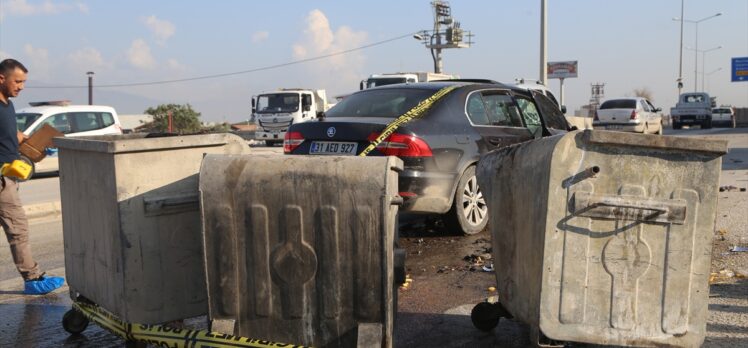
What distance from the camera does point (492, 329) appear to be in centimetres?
434

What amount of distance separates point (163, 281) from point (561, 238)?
2.06m

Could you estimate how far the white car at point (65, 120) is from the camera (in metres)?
16.5

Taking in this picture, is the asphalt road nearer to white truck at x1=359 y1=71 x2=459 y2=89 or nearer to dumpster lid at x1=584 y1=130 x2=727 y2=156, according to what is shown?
dumpster lid at x1=584 y1=130 x2=727 y2=156

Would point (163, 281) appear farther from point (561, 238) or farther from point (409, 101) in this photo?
point (409, 101)

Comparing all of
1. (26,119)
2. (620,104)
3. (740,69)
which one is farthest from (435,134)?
(740,69)

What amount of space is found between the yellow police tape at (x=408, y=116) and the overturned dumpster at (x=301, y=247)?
279cm

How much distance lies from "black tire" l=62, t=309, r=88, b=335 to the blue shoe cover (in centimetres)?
120

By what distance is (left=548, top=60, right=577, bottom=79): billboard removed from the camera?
4999cm

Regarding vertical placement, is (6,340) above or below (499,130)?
below

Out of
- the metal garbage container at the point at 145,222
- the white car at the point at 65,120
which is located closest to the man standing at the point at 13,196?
the metal garbage container at the point at 145,222

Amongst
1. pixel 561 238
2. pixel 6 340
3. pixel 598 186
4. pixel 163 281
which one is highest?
pixel 598 186

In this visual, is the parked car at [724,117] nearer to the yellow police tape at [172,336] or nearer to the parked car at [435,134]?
the parked car at [435,134]

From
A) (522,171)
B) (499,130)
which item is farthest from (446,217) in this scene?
(522,171)

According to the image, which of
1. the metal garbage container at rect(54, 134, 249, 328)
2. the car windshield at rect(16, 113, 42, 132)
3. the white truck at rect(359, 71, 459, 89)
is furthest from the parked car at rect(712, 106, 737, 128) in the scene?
the metal garbage container at rect(54, 134, 249, 328)
